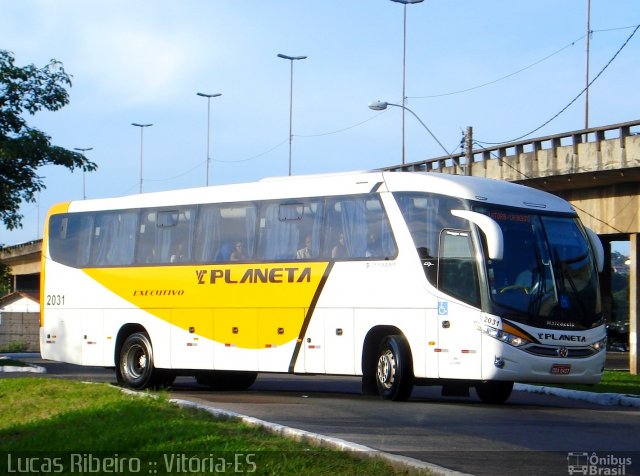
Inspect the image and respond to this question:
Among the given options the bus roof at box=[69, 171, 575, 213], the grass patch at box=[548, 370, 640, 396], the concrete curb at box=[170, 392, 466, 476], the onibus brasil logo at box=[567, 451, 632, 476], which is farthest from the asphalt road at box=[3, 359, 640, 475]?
the bus roof at box=[69, 171, 575, 213]

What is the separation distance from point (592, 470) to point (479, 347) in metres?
6.61

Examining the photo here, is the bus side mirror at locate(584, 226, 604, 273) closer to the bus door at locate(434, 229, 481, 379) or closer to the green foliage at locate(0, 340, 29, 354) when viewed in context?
the bus door at locate(434, 229, 481, 379)

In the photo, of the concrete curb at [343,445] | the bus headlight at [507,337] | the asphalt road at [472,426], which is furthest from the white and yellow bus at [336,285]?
the concrete curb at [343,445]

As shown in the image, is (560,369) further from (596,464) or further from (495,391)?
(596,464)

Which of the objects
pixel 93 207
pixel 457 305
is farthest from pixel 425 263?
pixel 93 207

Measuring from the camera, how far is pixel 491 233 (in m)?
16.5

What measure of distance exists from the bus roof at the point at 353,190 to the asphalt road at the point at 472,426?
10.0 ft

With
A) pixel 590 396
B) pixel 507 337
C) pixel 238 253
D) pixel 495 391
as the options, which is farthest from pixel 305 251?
pixel 590 396

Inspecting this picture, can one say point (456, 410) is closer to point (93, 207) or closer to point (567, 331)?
point (567, 331)

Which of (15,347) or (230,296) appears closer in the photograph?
(230,296)

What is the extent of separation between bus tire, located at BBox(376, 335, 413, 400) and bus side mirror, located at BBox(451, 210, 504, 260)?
2104mm

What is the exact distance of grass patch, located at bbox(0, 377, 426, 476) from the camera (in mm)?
9641

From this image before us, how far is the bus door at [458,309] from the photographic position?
16656mm

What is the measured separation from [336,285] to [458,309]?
2497 mm
